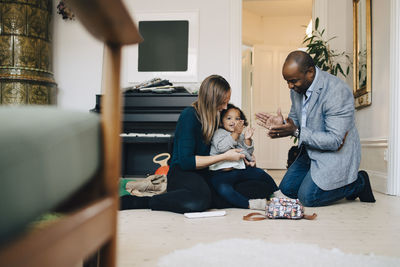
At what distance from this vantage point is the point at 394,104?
10.1 ft

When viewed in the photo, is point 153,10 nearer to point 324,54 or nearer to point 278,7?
point 324,54

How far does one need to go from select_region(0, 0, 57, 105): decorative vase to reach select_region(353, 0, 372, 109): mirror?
356 centimetres

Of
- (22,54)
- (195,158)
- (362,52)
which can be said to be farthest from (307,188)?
(22,54)

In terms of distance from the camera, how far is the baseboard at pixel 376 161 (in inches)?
131

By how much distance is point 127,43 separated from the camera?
61 cm

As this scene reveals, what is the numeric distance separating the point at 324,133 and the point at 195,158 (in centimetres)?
91

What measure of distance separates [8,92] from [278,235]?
3.58 metres

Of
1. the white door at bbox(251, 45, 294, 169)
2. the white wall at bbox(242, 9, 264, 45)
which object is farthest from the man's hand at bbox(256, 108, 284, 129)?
the white wall at bbox(242, 9, 264, 45)

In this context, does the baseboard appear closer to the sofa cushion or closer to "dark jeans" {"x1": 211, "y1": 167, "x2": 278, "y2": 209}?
"dark jeans" {"x1": 211, "y1": 167, "x2": 278, "y2": 209}

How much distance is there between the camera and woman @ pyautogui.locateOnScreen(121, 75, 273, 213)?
2.15m

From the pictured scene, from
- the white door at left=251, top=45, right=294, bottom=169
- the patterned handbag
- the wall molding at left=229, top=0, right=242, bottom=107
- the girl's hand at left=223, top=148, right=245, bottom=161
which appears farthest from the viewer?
the white door at left=251, top=45, right=294, bottom=169

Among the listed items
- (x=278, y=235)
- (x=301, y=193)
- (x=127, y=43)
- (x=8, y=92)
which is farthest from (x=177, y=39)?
(x=127, y=43)

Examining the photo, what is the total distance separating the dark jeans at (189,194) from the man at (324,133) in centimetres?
50

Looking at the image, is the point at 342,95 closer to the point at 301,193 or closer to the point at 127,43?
the point at 301,193
